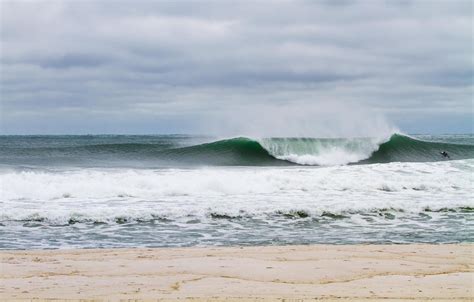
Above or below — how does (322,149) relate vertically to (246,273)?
above

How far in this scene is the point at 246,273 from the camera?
5.50 m

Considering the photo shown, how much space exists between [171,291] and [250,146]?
73.8 feet

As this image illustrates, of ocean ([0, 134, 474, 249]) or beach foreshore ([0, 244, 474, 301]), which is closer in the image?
beach foreshore ([0, 244, 474, 301])

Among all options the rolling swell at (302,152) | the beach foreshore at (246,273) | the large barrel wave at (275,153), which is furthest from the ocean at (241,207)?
the large barrel wave at (275,153)

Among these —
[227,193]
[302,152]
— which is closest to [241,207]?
[227,193]

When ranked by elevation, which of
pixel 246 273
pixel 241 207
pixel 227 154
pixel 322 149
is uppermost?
pixel 322 149

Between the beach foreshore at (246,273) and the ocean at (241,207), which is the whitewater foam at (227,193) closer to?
the ocean at (241,207)

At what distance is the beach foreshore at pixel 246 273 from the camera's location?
15.5 feet

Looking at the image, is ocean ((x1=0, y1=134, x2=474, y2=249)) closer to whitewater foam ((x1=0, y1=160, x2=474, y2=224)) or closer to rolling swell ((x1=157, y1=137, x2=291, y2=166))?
whitewater foam ((x1=0, y1=160, x2=474, y2=224))

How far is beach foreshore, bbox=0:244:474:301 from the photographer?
4.73 meters

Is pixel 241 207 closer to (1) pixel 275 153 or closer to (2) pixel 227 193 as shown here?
(2) pixel 227 193

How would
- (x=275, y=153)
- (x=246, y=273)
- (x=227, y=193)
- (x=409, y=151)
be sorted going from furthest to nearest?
(x=409, y=151), (x=275, y=153), (x=227, y=193), (x=246, y=273)

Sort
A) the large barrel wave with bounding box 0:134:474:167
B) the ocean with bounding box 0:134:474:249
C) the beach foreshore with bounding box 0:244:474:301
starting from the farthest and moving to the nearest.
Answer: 1. the large barrel wave with bounding box 0:134:474:167
2. the ocean with bounding box 0:134:474:249
3. the beach foreshore with bounding box 0:244:474:301

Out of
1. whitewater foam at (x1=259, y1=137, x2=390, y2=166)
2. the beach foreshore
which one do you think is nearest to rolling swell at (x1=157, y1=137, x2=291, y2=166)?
whitewater foam at (x1=259, y1=137, x2=390, y2=166)
